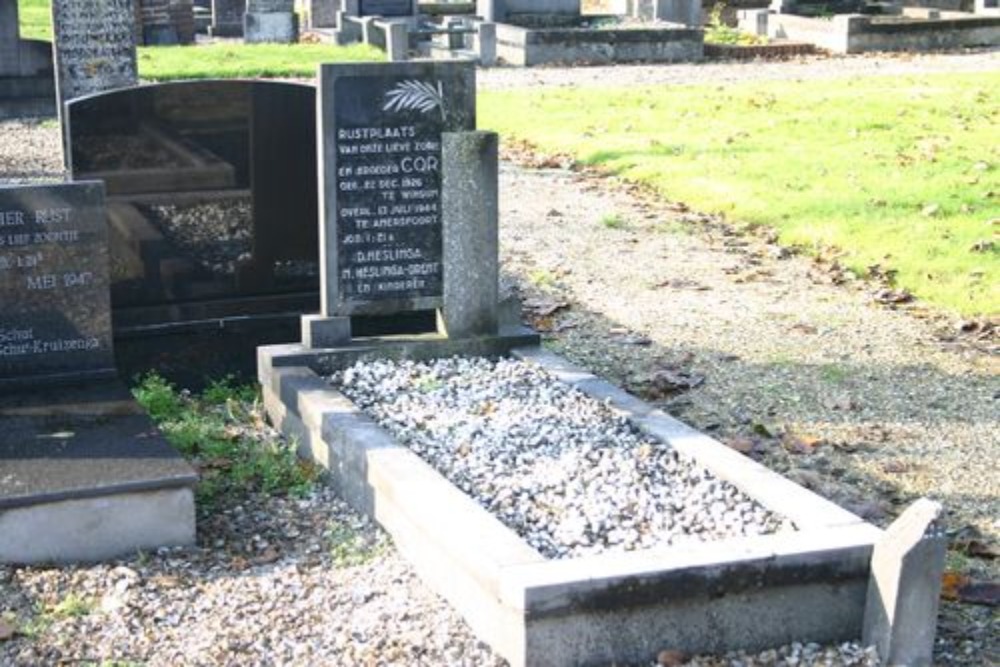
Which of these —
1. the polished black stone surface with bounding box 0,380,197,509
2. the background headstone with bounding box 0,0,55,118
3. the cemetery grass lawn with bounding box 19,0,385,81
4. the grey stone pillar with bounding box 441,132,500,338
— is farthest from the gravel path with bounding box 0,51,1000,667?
the cemetery grass lawn with bounding box 19,0,385,81

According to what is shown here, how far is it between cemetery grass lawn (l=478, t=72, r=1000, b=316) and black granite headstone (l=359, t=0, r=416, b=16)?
7040 mm

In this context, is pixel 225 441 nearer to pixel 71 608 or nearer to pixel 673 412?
pixel 71 608

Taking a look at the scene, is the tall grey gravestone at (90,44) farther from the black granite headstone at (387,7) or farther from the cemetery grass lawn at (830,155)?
the black granite headstone at (387,7)

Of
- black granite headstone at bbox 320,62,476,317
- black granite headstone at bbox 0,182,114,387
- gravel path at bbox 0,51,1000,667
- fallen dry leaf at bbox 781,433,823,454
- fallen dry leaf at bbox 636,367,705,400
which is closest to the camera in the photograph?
gravel path at bbox 0,51,1000,667

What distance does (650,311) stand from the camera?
31.9ft

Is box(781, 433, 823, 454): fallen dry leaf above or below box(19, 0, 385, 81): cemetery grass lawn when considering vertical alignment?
below

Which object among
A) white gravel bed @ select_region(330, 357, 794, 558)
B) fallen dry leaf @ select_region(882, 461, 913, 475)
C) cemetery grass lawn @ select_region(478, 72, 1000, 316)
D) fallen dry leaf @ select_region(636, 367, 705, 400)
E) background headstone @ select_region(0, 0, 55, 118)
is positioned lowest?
fallen dry leaf @ select_region(882, 461, 913, 475)

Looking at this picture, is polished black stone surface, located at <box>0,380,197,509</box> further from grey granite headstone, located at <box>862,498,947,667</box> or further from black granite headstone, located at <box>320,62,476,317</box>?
grey granite headstone, located at <box>862,498,947,667</box>

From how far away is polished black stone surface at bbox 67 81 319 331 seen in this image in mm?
8328

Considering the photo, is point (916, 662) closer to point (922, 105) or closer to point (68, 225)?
point (68, 225)

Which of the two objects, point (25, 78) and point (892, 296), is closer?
point (892, 296)

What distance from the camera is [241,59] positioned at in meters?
23.8

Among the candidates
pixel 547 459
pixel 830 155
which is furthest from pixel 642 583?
pixel 830 155

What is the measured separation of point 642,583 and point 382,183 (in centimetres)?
322
